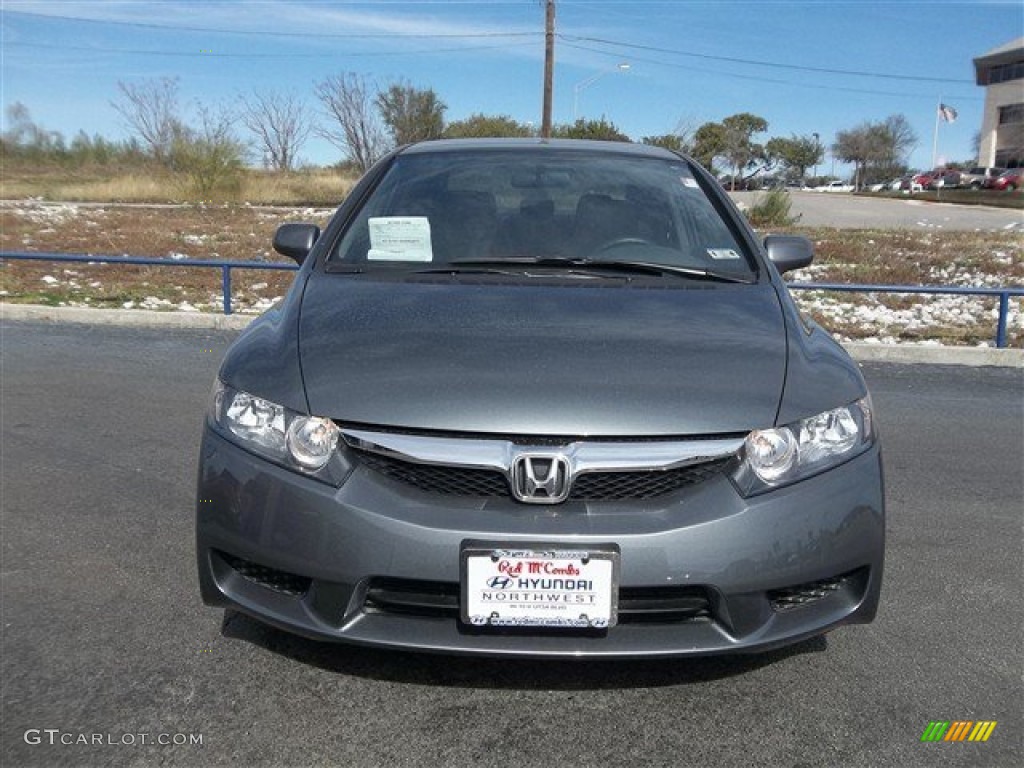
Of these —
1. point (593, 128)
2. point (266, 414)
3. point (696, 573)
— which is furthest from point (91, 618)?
point (593, 128)

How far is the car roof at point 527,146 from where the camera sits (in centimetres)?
405

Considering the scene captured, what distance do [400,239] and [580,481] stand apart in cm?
150

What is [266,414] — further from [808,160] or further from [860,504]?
[808,160]

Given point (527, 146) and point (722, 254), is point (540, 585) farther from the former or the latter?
point (527, 146)

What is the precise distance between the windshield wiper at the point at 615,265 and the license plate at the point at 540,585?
4.45 feet

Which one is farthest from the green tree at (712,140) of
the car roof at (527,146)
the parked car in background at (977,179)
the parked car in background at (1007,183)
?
the car roof at (527,146)

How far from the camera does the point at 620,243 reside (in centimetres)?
345

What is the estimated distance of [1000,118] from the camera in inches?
3410

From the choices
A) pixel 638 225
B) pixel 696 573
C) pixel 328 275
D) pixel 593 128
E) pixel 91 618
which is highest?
pixel 593 128

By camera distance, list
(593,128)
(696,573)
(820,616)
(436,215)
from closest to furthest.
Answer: (696,573)
(820,616)
(436,215)
(593,128)

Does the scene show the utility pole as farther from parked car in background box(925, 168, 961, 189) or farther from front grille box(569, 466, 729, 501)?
parked car in background box(925, 168, 961, 189)

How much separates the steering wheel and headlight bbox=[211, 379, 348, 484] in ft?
4.79

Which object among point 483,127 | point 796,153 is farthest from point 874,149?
point 483,127

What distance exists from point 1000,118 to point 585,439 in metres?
99.6
